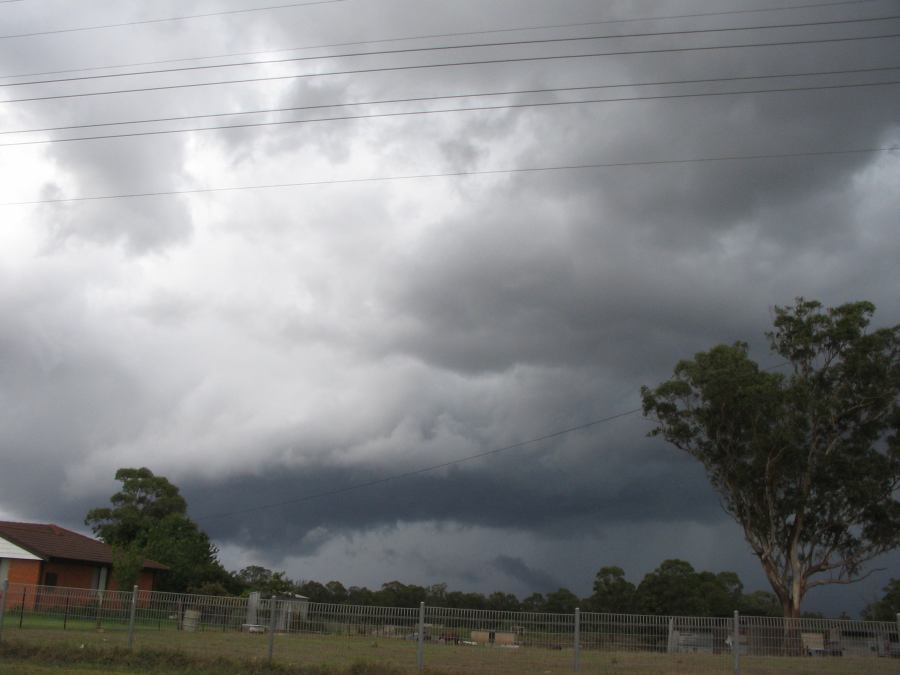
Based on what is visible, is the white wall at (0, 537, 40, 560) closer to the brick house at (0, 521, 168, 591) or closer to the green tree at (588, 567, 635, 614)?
the brick house at (0, 521, 168, 591)

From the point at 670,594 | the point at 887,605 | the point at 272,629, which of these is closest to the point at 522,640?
the point at 272,629

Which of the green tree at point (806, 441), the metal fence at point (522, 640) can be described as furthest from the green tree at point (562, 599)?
the metal fence at point (522, 640)

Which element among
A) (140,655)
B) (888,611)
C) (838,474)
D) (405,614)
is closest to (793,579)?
(838,474)

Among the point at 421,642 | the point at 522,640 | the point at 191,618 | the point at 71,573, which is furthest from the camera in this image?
the point at 71,573

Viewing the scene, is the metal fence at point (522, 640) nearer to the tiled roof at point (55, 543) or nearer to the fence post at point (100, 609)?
the fence post at point (100, 609)

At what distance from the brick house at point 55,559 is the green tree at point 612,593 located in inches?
1324

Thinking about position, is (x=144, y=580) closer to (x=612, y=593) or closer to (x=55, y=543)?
(x=55, y=543)

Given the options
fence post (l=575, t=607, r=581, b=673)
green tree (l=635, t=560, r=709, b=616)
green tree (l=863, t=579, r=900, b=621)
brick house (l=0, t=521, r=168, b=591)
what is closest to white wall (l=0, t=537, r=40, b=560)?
brick house (l=0, t=521, r=168, b=591)

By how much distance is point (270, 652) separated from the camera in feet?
66.2

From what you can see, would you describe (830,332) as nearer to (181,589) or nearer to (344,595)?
(344,595)

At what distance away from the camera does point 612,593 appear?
2680 inches

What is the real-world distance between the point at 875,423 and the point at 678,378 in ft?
35.0

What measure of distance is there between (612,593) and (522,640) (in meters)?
51.1

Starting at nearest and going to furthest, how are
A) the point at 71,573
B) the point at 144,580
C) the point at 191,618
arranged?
the point at 191,618 → the point at 71,573 → the point at 144,580
